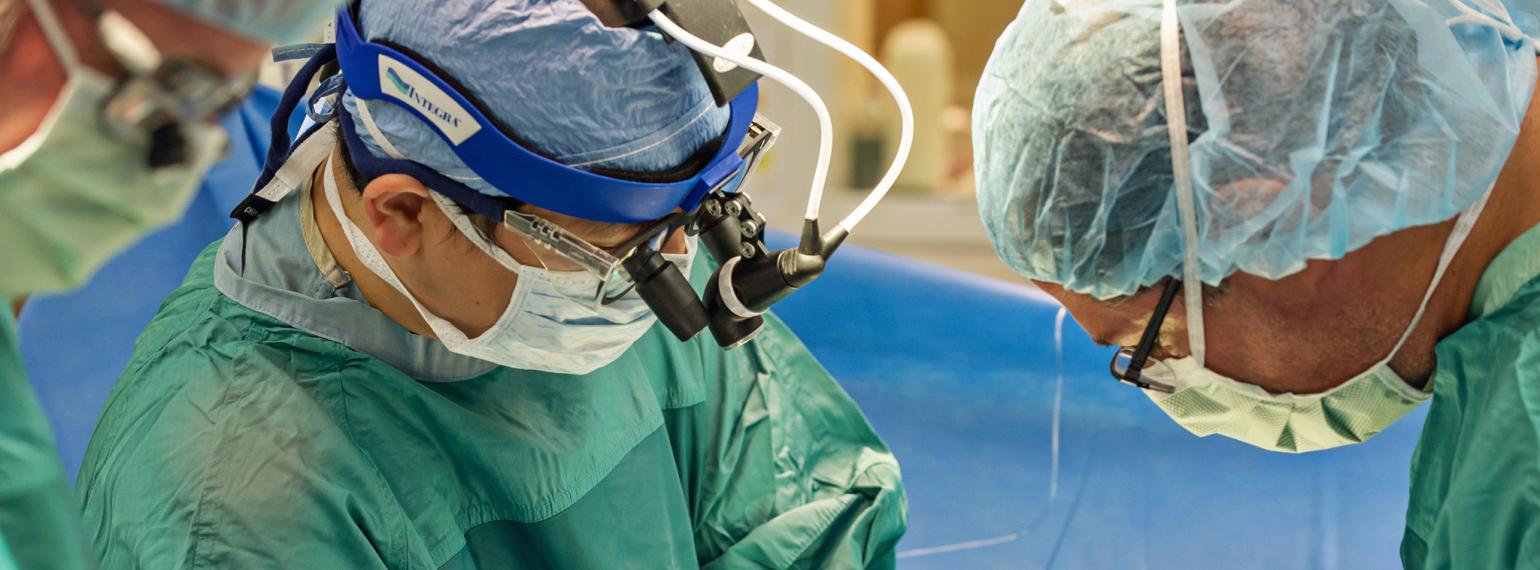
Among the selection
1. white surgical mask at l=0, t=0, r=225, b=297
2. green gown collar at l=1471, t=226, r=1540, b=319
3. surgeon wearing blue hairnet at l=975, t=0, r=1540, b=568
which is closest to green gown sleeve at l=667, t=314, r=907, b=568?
surgeon wearing blue hairnet at l=975, t=0, r=1540, b=568

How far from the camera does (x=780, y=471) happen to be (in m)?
1.79

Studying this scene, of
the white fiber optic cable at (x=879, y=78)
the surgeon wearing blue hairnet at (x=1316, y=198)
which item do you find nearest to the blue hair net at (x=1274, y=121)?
the surgeon wearing blue hairnet at (x=1316, y=198)

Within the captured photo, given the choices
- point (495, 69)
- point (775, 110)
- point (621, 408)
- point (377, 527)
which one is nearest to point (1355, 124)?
point (495, 69)

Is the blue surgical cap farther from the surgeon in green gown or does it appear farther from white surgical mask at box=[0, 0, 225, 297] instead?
white surgical mask at box=[0, 0, 225, 297]

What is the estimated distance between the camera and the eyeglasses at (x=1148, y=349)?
1280mm

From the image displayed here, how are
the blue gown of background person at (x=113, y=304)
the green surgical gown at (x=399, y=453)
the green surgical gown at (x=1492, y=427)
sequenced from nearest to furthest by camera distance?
the green surgical gown at (x=1492, y=427)
the green surgical gown at (x=399, y=453)
the blue gown of background person at (x=113, y=304)

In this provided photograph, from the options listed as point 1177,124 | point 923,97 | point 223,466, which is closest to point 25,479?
point 223,466

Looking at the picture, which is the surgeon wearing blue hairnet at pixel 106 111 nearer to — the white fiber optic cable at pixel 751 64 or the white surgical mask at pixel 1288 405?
the white fiber optic cable at pixel 751 64

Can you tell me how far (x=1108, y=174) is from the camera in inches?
47.6

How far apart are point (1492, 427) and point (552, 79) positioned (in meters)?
0.85

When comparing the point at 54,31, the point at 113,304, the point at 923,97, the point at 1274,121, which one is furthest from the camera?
the point at 923,97

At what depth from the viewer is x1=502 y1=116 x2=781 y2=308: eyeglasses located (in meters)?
1.27

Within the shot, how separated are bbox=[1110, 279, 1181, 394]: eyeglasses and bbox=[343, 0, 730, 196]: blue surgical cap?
467 mm

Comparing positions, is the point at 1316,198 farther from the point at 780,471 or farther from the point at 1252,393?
the point at 780,471
